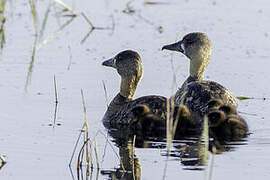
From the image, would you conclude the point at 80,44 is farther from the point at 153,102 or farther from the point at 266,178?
the point at 266,178

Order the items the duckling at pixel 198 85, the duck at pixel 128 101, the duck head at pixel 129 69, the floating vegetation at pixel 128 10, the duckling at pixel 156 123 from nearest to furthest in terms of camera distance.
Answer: the duckling at pixel 156 123
the duck at pixel 128 101
the duckling at pixel 198 85
the duck head at pixel 129 69
the floating vegetation at pixel 128 10

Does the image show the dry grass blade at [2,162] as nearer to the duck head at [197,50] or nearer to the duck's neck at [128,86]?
the duck's neck at [128,86]

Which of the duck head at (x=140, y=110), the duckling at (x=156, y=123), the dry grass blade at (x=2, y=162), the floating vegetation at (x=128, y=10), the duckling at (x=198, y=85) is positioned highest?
the floating vegetation at (x=128, y=10)

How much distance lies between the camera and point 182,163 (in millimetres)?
8812

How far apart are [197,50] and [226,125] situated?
2.65 meters

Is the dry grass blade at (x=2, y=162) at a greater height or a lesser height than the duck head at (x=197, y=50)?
lesser

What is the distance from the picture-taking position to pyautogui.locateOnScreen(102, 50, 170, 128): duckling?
35.0ft

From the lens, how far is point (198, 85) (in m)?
11.1

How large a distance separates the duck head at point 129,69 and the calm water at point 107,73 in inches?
19.2

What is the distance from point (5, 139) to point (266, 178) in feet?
10.2

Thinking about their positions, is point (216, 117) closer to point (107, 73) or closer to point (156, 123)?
point (156, 123)

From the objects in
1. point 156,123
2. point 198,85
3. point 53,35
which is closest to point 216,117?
point 156,123

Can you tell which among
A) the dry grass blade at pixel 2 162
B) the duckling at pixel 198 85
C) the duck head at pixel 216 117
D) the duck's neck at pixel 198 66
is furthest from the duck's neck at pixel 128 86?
the dry grass blade at pixel 2 162

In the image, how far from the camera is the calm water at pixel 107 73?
882 centimetres
